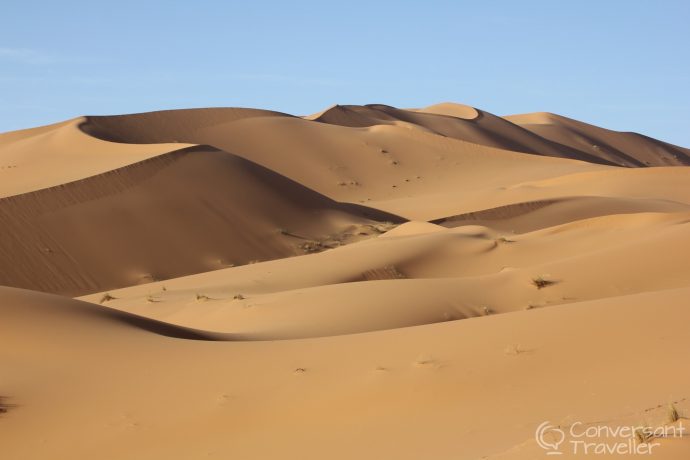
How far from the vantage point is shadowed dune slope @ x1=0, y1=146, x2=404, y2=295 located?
78.4ft

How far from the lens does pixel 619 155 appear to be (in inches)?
3145

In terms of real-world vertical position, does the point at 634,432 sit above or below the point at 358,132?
below

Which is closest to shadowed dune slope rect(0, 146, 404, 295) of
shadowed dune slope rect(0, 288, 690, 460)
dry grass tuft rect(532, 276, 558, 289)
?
dry grass tuft rect(532, 276, 558, 289)

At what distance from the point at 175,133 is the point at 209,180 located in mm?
19118

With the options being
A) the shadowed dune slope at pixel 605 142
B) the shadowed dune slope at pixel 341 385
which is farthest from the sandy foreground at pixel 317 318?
the shadowed dune slope at pixel 605 142

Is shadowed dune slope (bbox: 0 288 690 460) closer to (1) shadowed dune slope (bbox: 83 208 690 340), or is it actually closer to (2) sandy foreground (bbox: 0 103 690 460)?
(2) sandy foreground (bbox: 0 103 690 460)

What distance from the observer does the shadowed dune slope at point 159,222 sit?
78.4ft

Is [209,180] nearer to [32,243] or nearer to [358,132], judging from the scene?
[32,243]

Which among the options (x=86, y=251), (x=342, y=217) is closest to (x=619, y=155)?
(x=342, y=217)

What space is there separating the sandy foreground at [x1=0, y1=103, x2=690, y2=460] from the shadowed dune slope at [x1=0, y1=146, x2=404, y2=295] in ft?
0.23

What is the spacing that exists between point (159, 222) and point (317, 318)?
1440 centimetres

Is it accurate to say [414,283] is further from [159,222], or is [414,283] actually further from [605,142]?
[605,142]

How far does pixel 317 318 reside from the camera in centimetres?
1359

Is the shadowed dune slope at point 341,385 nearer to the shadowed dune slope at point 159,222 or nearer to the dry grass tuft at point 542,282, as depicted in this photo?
the dry grass tuft at point 542,282
